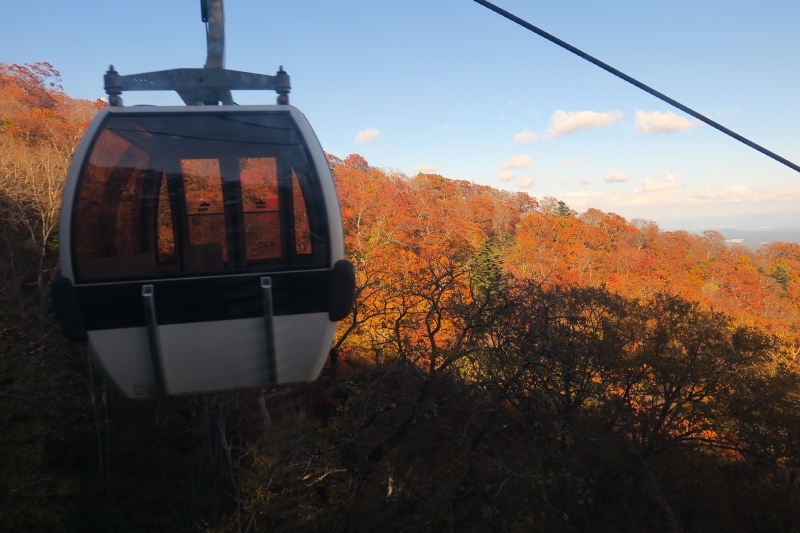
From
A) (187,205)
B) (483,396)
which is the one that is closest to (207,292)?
(187,205)

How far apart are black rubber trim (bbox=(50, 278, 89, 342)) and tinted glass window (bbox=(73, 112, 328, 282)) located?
0.63 ft

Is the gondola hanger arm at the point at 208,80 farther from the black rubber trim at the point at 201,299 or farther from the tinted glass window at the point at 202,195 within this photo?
the black rubber trim at the point at 201,299

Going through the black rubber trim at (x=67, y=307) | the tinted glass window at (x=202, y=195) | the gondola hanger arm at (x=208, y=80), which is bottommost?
the black rubber trim at (x=67, y=307)

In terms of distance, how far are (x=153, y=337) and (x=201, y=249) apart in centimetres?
51

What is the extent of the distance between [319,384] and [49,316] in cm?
762

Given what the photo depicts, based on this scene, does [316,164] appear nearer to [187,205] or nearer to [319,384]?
[187,205]

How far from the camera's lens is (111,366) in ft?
8.02

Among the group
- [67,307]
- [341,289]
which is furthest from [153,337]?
[341,289]

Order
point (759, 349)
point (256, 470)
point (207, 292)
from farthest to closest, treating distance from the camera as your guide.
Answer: point (759, 349), point (256, 470), point (207, 292)

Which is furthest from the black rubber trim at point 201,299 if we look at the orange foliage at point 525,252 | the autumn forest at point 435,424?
the orange foliage at point 525,252

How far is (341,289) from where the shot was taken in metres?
2.60

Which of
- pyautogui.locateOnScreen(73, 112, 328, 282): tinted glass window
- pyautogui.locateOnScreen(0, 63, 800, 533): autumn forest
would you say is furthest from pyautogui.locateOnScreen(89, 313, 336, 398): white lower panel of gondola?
pyautogui.locateOnScreen(0, 63, 800, 533): autumn forest

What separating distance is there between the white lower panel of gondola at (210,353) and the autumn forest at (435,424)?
6898 mm

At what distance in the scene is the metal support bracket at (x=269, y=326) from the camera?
8.10 ft
